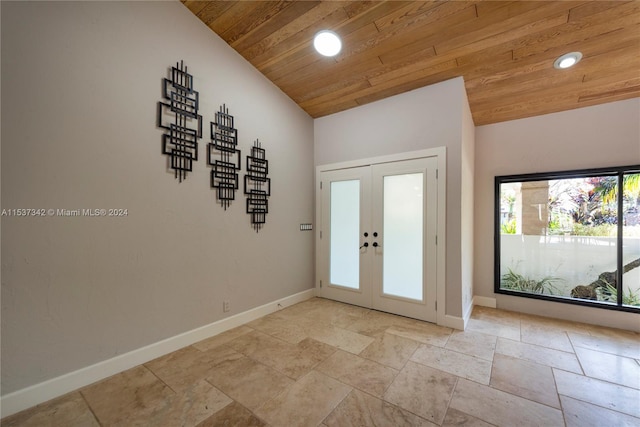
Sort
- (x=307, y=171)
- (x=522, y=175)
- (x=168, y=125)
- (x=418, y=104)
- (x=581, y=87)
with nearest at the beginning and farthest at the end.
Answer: (x=168, y=125), (x=581, y=87), (x=418, y=104), (x=522, y=175), (x=307, y=171)

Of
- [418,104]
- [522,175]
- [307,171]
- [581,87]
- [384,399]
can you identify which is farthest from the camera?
[307,171]

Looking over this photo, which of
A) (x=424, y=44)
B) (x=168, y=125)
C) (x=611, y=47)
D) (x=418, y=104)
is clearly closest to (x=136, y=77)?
(x=168, y=125)

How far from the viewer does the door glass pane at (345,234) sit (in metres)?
3.96

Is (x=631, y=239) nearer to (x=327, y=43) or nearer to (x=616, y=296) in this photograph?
(x=616, y=296)

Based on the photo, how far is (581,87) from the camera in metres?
2.97

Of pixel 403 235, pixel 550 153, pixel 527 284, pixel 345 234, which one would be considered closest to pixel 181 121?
pixel 345 234

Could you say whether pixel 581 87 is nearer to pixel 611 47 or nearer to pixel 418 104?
pixel 611 47

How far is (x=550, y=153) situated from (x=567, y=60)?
4.47 ft

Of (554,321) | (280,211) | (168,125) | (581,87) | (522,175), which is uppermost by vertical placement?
(581,87)

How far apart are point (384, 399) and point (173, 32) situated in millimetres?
3829

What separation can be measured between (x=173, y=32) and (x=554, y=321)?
561 cm

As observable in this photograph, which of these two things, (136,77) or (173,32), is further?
(173,32)

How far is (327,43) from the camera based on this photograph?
2820 mm

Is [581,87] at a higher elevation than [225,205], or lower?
higher
